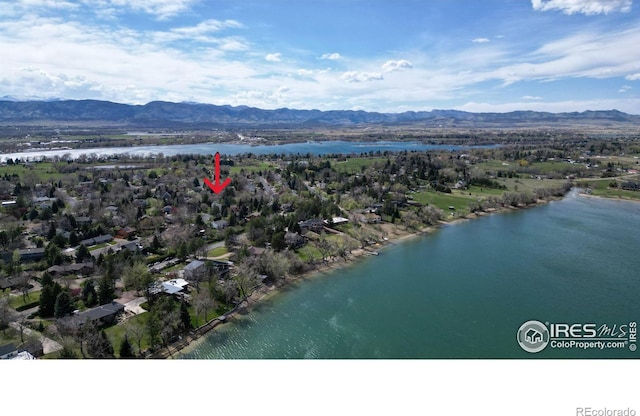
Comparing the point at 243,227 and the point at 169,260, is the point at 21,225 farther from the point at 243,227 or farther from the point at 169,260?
the point at 243,227

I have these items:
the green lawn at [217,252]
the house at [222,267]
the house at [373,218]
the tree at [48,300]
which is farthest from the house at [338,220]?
the tree at [48,300]

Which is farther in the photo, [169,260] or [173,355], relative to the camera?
[169,260]

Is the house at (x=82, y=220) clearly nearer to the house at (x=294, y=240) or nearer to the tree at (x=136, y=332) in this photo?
the house at (x=294, y=240)

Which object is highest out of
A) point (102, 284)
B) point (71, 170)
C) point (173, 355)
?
point (71, 170)

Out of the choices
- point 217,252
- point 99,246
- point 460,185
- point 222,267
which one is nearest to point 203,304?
point 222,267

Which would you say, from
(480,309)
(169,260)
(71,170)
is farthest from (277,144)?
(480,309)

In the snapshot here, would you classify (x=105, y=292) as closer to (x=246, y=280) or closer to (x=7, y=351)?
(x=7, y=351)

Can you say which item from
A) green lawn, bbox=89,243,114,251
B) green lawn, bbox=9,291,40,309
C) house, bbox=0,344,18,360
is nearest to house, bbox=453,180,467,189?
green lawn, bbox=89,243,114,251
